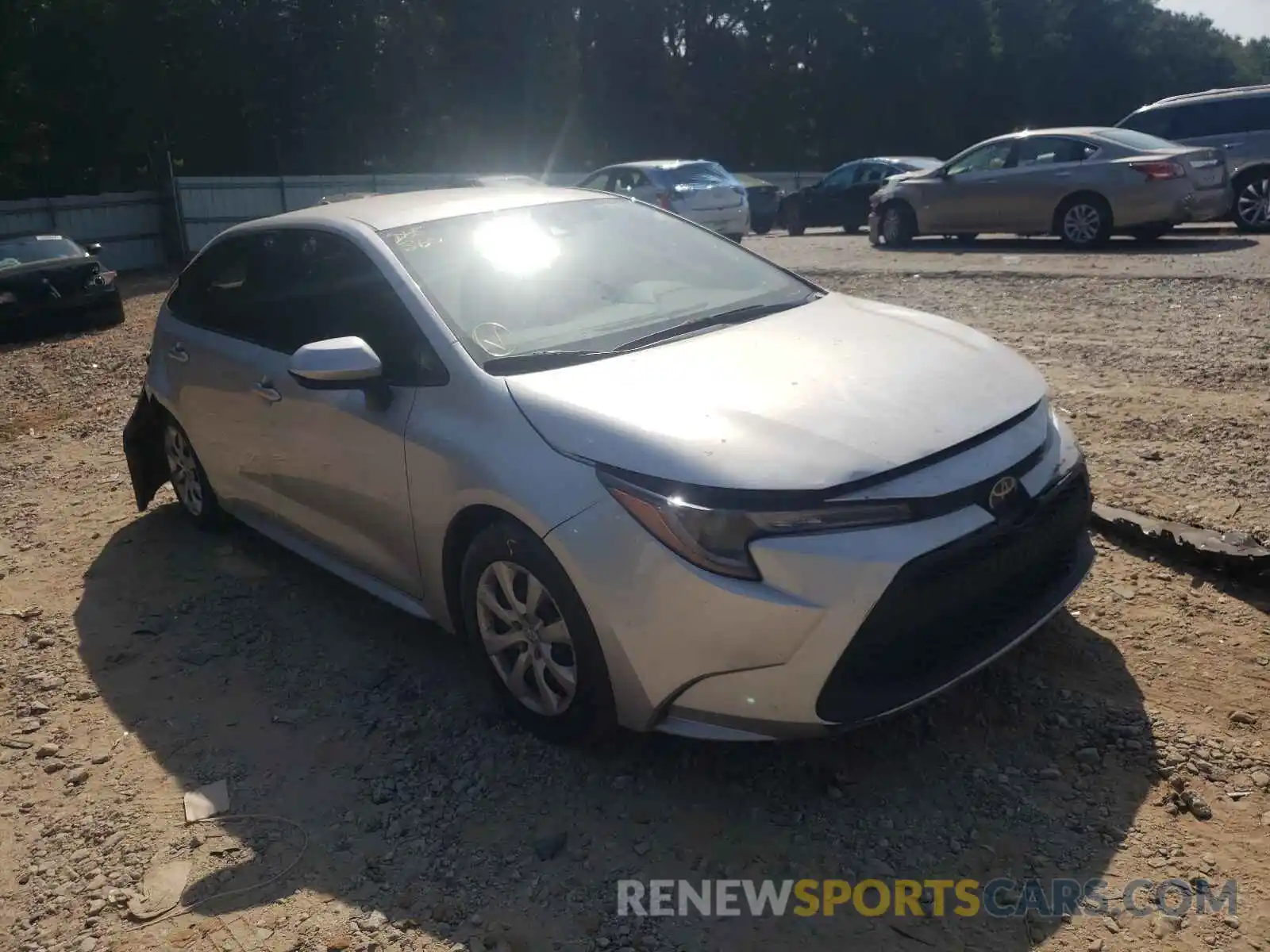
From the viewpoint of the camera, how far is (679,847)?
9.91 ft

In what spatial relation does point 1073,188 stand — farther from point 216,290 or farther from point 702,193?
point 216,290

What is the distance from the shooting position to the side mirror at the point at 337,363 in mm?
3646

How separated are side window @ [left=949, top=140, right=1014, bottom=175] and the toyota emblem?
1234 cm

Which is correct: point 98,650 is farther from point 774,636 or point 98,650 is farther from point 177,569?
point 774,636

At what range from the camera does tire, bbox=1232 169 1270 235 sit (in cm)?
1356

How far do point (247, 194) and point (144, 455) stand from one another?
66.9 ft

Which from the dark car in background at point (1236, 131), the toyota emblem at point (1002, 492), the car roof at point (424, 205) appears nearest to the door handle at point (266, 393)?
the car roof at point (424, 205)

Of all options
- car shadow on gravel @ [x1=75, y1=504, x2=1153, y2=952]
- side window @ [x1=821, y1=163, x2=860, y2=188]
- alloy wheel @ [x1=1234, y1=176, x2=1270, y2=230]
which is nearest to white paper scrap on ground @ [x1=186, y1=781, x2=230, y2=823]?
car shadow on gravel @ [x1=75, y1=504, x2=1153, y2=952]

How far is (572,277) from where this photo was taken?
4090 mm

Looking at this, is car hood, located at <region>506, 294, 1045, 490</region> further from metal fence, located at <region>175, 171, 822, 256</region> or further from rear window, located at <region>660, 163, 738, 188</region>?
metal fence, located at <region>175, 171, 822, 256</region>

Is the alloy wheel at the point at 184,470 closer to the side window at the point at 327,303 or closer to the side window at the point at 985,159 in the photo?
the side window at the point at 327,303

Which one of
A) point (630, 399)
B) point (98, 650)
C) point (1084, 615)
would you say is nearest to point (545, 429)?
point (630, 399)

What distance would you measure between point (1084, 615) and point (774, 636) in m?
1.71

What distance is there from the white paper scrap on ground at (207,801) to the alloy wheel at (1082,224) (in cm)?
1212
